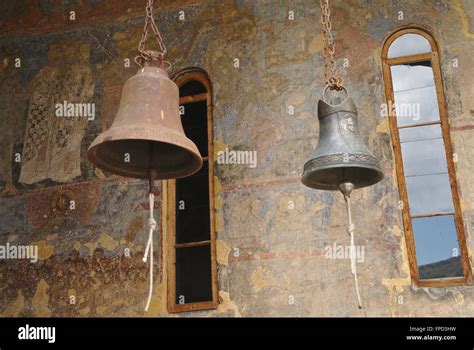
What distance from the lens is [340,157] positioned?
4.91 meters

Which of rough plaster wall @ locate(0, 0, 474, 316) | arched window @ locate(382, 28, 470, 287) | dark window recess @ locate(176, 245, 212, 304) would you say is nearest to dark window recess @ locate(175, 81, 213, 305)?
dark window recess @ locate(176, 245, 212, 304)

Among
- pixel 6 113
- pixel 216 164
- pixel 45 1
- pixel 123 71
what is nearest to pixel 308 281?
pixel 216 164

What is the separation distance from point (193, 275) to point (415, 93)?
275cm

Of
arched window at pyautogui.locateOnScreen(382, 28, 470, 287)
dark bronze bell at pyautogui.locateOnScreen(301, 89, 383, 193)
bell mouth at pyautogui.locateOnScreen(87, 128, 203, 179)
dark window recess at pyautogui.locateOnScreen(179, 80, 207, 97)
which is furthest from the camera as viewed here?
dark window recess at pyautogui.locateOnScreen(179, 80, 207, 97)

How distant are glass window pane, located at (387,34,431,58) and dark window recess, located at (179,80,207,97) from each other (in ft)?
6.45

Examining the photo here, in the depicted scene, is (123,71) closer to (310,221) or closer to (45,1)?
(45,1)

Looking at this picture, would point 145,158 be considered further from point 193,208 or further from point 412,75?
point 412,75

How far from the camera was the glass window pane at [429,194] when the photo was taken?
6.43 m

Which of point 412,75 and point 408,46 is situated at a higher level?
point 408,46

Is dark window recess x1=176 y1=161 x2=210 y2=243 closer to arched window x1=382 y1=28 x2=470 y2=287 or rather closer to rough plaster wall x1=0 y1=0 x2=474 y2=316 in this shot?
rough plaster wall x1=0 y1=0 x2=474 y2=316

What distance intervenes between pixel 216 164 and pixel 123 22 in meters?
2.10

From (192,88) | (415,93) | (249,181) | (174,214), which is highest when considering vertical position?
(192,88)

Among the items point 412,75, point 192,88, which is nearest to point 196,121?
point 192,88

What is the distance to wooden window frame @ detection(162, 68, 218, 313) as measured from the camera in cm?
682
